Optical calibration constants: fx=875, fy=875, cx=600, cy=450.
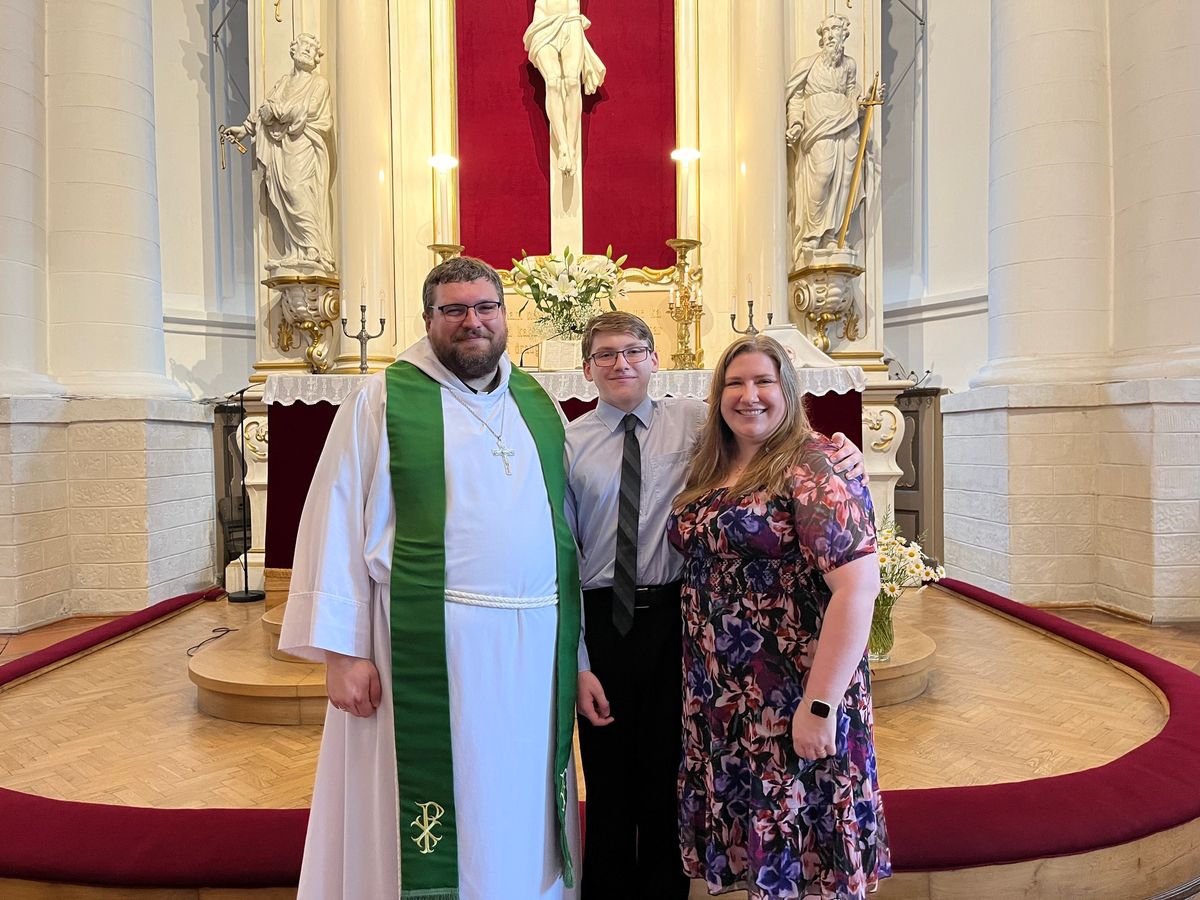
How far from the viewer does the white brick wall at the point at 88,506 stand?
5492mm

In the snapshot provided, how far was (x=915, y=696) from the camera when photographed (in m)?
3.93

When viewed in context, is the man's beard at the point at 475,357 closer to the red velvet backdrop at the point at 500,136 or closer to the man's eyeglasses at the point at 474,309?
the man's eyeglasses at the point at 474,309

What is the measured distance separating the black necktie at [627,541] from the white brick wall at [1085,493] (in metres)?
4.59

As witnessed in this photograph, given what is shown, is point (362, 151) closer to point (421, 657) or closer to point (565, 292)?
point (565, 292)

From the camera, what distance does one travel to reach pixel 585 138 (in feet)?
23.7

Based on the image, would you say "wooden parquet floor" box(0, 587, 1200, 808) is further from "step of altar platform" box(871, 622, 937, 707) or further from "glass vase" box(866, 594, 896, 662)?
"glass vase" box(866, 594, 896, 662)

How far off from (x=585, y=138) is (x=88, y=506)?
15.3ft

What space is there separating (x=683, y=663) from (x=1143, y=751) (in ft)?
6.47

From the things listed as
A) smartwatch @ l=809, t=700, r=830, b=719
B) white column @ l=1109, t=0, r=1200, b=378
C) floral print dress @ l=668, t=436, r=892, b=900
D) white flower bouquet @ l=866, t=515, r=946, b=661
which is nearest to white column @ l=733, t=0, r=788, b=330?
white column @ l=1109, t=0, r=1200, b=378

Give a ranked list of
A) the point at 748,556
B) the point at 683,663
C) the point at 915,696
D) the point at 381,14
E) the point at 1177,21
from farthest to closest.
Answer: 1. the point at 381,14
2. the point at 1177,21
3. the point at 915,696
4. the point at 683,663
5. the point at 748,556

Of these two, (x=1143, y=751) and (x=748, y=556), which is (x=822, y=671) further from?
(x=1143, y=751)

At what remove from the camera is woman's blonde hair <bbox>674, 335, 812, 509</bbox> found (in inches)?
72.9

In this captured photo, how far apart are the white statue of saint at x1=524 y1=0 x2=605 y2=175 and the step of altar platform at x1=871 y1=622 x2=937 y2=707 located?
15.3 ft

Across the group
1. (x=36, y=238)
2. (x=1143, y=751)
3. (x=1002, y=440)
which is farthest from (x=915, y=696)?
(x=36, y=238)
